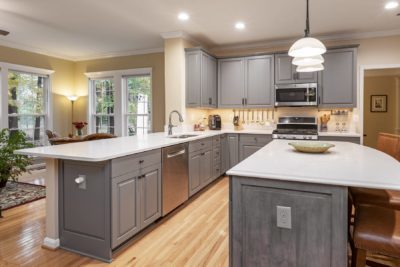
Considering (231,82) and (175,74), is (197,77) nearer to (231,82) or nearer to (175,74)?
(175,74)

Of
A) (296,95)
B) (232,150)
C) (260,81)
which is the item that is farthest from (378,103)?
(232,150)

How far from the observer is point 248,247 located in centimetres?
154

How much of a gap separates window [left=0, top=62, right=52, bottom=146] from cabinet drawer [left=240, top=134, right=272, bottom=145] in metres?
4.45

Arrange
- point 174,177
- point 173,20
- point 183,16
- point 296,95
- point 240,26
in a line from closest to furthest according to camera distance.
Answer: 1. point 174,177
2. point 183,16
3. point 173,20
4. point 240,26
5. point 296,95

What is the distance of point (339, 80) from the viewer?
4.54 meters

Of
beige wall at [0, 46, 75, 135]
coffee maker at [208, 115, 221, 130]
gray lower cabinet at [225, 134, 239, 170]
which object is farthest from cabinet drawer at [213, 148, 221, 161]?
beige wall at [0, 46, 75, 135]

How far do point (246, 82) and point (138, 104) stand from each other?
2575 mm

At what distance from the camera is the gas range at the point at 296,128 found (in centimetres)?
448

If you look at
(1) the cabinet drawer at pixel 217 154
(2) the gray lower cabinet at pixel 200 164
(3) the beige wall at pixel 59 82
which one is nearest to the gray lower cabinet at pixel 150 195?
(2) the gray lower cabinet at pixel 200 164

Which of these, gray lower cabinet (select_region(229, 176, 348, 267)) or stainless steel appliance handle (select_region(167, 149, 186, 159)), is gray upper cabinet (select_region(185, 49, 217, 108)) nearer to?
stainless steel appliance handle (select_region(167, 149, 186, 159))

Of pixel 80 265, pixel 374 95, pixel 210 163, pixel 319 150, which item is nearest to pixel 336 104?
pixel 210 163

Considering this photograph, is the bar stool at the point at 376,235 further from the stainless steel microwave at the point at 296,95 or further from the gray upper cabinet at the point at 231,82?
the gray upper cabinet at the point at 231,82

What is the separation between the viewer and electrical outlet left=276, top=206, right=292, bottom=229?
4.76 feet

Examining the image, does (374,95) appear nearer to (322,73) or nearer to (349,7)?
(322,73)
